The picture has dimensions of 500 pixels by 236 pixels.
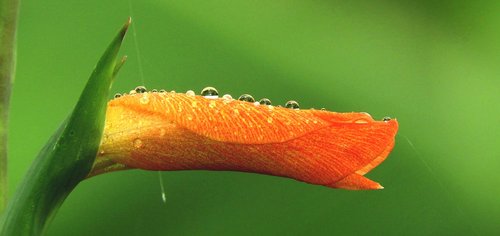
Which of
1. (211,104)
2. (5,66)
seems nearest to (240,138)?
(211,104)

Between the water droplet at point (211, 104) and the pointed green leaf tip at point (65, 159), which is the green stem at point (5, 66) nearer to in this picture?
the pointed green leaf tip at point (65, 159)

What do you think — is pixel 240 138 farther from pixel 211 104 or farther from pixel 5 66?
pixel 5 66

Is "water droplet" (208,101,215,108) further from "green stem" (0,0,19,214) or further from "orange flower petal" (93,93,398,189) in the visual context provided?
"green stem" (0,0,19,214)

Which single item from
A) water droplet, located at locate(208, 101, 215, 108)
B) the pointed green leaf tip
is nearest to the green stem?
the pointed green leaf tip

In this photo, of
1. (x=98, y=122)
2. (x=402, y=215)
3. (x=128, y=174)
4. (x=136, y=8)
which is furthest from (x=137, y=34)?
(x=98, y=122)

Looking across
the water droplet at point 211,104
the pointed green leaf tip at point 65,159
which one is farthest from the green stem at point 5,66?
the water droplet at point 211,104
